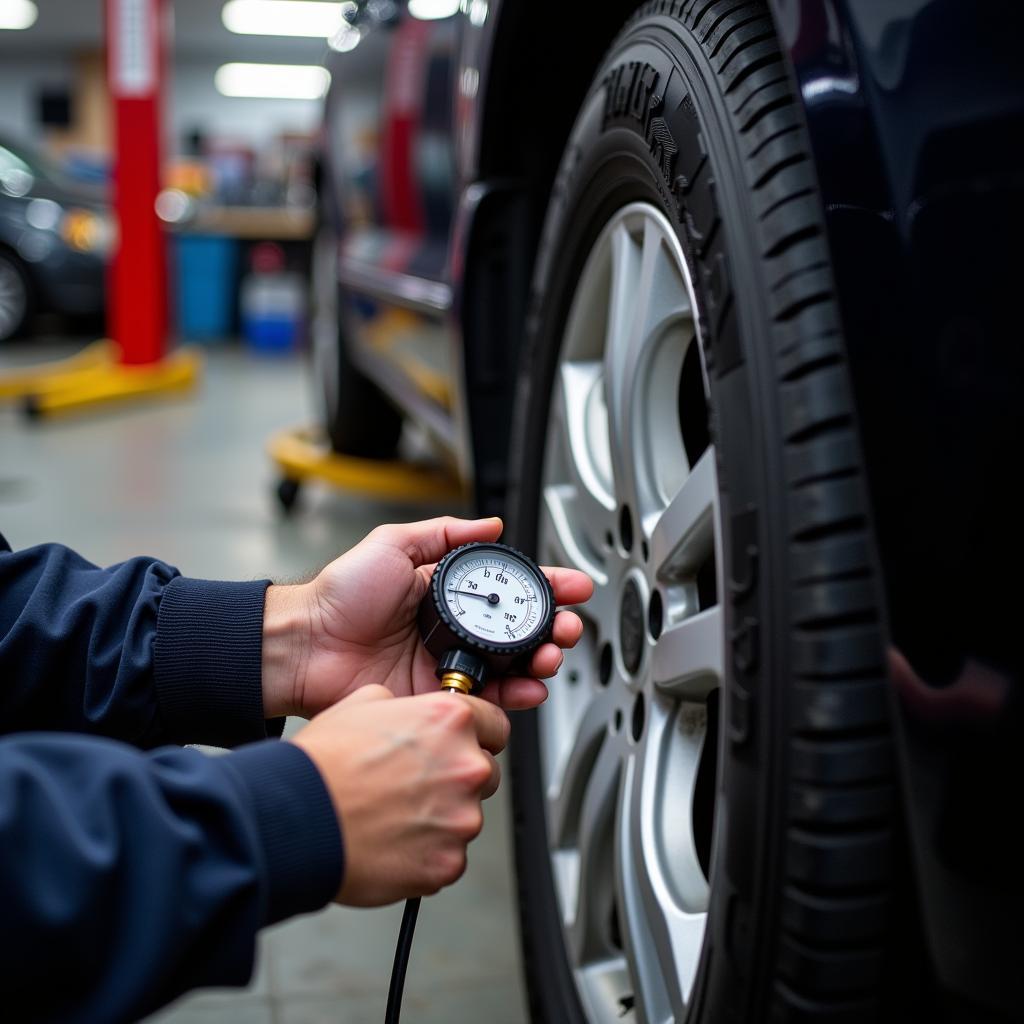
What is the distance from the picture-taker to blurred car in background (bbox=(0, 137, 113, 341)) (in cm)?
807

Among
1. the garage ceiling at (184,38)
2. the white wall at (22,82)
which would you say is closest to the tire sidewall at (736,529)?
the garage ceiling at (184,38)

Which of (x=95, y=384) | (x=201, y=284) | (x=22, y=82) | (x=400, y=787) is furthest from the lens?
(x=22, y=82)

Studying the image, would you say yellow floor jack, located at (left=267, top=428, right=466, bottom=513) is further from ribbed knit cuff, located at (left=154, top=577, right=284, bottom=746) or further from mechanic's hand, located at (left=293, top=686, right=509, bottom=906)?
mechanic's hand, located at (left=293, top=686, right=509, bottom=906)

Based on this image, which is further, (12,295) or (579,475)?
(12,295)

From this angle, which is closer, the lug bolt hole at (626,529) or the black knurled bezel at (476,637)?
the black knurled bezel at (476,637)

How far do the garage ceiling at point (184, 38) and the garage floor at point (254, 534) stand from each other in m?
8.64

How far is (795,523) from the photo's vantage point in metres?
0.71

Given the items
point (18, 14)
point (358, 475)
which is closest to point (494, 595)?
point (358, 475)

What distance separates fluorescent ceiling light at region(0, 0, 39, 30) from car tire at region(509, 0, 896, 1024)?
16.1 meters

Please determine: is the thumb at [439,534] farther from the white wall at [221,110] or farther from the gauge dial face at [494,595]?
the white wall at [221,110]

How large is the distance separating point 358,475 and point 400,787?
256 centimetres

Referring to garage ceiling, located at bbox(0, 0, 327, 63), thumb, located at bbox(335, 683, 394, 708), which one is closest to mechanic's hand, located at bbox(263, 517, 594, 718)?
thumb, located at bbox(335, 683, 394, 708)

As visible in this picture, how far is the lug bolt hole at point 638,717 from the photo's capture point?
1.05m

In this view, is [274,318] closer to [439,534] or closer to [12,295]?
[12,295]
